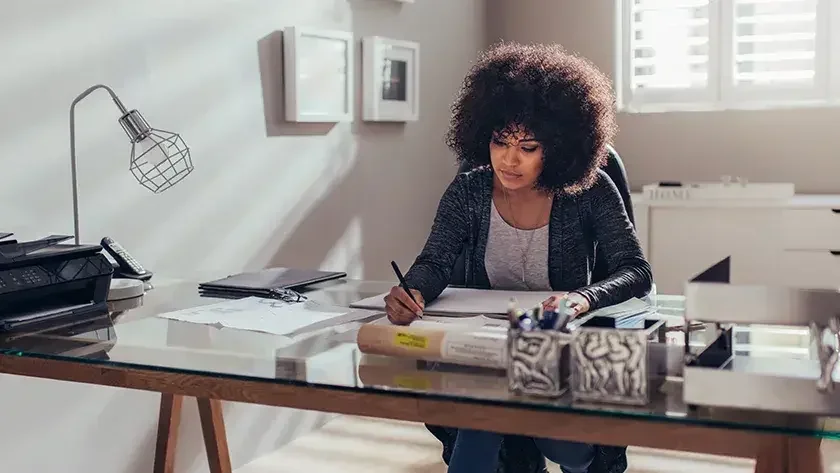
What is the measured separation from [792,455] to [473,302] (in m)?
0.80

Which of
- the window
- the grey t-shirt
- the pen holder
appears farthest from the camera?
the window

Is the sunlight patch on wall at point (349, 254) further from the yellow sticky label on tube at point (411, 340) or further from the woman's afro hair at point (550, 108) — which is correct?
the yellow sticky label on tube at point (411, 340)

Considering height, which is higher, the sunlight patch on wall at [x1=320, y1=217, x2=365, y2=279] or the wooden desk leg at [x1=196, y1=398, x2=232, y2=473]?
the sunlight patch on wall at [x1=320, y1=217, x2=365, y2=279]

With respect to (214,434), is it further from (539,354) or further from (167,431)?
(539,354)

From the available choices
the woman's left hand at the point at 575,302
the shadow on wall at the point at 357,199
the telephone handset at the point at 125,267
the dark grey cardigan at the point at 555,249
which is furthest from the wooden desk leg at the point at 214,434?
the woman's left hand at the point at 575,302

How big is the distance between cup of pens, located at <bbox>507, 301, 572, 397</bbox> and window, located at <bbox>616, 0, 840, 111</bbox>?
3284 mm

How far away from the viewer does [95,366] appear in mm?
1443

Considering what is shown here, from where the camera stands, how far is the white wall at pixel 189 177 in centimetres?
220

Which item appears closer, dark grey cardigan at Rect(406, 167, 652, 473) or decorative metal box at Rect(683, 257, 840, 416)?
decorative metal box at Rect(683, 257, 840, 416)

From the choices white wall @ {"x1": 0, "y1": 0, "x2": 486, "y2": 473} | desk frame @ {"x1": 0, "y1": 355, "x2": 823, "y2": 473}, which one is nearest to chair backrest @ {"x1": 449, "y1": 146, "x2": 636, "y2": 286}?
A: white wall @ {"x1": 0, "y1": 0, "x2": 486, "y2": 473}

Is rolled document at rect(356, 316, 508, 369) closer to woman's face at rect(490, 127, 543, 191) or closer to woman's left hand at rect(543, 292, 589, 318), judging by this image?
woman's left hand at rect(543, 292, 589, 318)

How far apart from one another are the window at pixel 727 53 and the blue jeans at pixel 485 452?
9.10ft

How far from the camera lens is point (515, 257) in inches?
80.6

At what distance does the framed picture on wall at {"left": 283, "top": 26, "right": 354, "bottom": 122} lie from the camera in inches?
117
